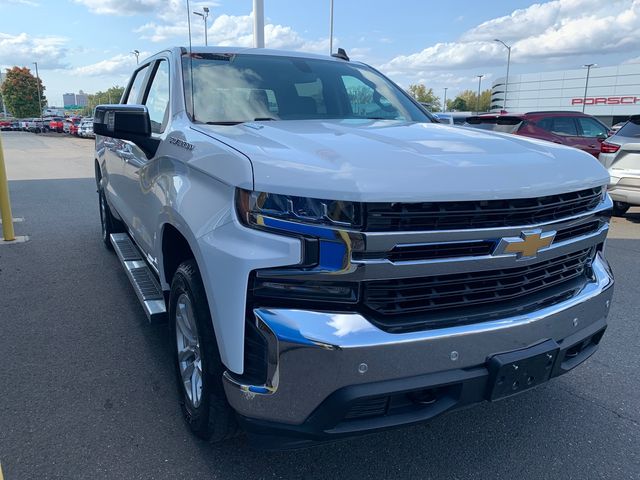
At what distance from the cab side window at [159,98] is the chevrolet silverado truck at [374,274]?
0.78 m

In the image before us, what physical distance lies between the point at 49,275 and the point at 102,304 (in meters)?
1.17

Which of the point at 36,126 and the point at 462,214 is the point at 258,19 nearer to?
the point at 462,214

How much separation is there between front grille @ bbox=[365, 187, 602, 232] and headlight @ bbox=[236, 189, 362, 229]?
0.23 feet

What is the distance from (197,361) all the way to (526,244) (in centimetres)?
155

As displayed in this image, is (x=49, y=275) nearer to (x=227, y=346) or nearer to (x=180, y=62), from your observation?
(x=180, y=62)

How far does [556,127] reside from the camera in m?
11.3

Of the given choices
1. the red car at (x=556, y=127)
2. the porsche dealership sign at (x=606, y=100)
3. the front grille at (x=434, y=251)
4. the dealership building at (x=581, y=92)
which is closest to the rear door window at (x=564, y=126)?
the red car at (x=556, y=127)

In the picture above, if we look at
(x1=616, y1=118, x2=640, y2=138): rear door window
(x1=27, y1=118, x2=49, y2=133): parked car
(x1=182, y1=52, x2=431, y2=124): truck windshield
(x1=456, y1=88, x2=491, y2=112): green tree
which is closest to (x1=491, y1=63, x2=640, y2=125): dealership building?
(x1=456, y1=88, x2=491, y2=112): green tree

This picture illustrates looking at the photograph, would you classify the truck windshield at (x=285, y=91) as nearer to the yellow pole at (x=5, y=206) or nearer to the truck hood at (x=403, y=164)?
the truck hood at (x=403, y=164)

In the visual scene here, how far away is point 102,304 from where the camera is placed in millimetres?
4551

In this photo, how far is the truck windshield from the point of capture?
314 cm

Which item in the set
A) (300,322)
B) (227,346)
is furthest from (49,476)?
(300,322)

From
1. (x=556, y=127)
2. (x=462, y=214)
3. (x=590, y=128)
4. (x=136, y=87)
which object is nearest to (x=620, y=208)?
(x=556, y=127)

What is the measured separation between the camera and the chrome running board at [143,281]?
3086 mm
